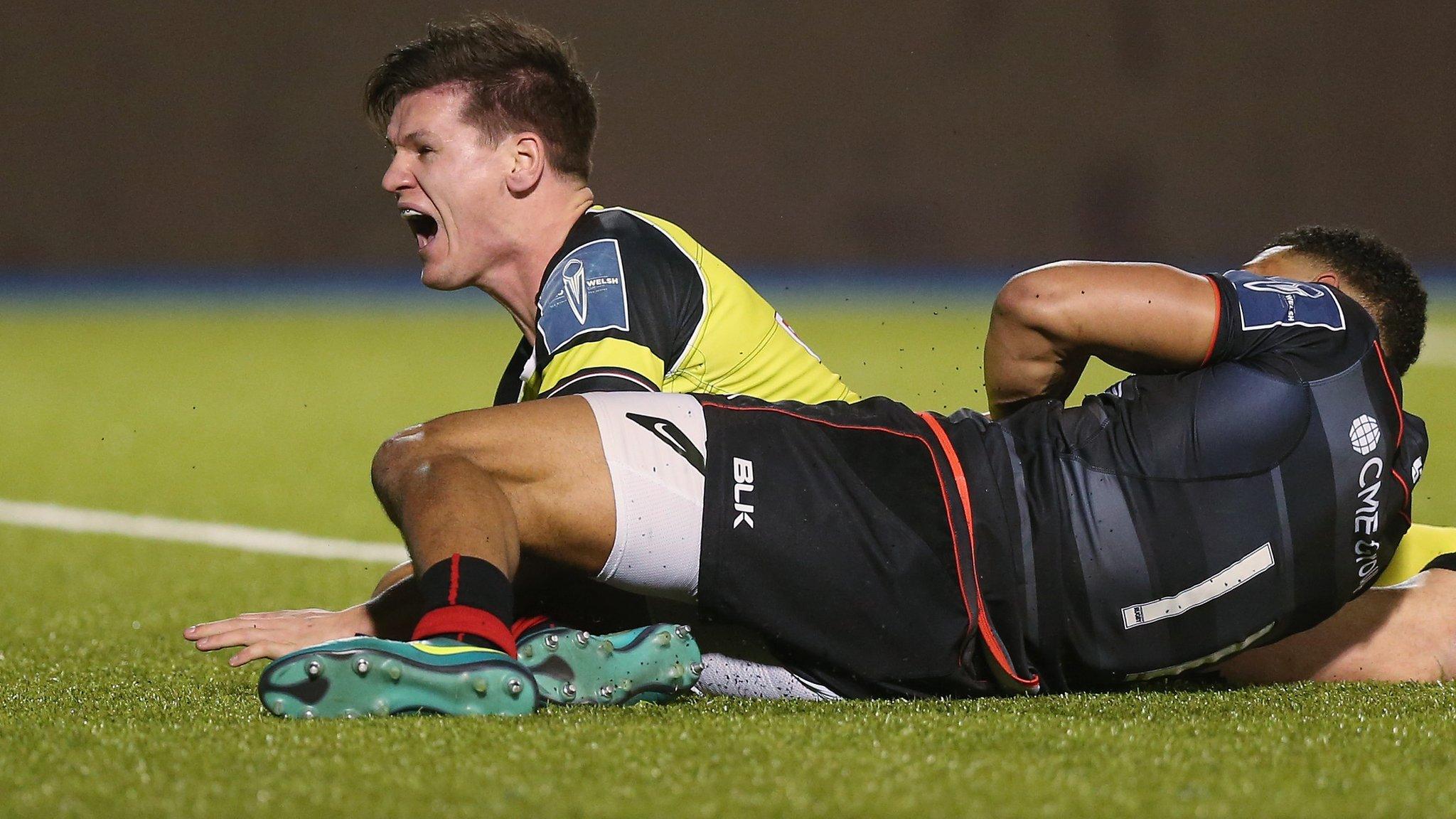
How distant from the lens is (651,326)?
7.98ft

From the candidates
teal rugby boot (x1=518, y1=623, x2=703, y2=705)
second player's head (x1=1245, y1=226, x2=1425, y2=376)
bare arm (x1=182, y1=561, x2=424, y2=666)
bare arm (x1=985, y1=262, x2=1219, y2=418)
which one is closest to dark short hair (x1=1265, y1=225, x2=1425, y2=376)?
second player's head (x1=1245, y1=226, x2=1425, y2=376)

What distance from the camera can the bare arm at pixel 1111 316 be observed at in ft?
7.37

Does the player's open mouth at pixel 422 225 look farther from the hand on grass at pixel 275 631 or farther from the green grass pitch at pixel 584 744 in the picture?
the green grass pitch at pixel 584 744

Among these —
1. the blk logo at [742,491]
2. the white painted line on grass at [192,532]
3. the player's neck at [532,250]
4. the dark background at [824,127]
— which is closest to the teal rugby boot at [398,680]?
the blk logo at [742,491]

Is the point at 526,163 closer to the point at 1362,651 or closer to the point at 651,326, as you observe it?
the point at 651,326

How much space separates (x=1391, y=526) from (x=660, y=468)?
1.10 m

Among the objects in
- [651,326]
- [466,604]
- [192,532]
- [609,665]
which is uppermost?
[651,326]

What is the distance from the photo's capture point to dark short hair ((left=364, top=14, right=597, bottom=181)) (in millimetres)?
2867

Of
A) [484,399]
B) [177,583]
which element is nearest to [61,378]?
[484,399]

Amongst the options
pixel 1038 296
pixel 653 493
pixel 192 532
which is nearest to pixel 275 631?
pixel 653 493

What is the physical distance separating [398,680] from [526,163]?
3.89 feet

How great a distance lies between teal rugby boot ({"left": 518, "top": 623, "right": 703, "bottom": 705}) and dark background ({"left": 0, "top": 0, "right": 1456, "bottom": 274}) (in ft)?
37.6

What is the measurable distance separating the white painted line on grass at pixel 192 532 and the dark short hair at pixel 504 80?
1755 mm

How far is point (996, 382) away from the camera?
250cm
